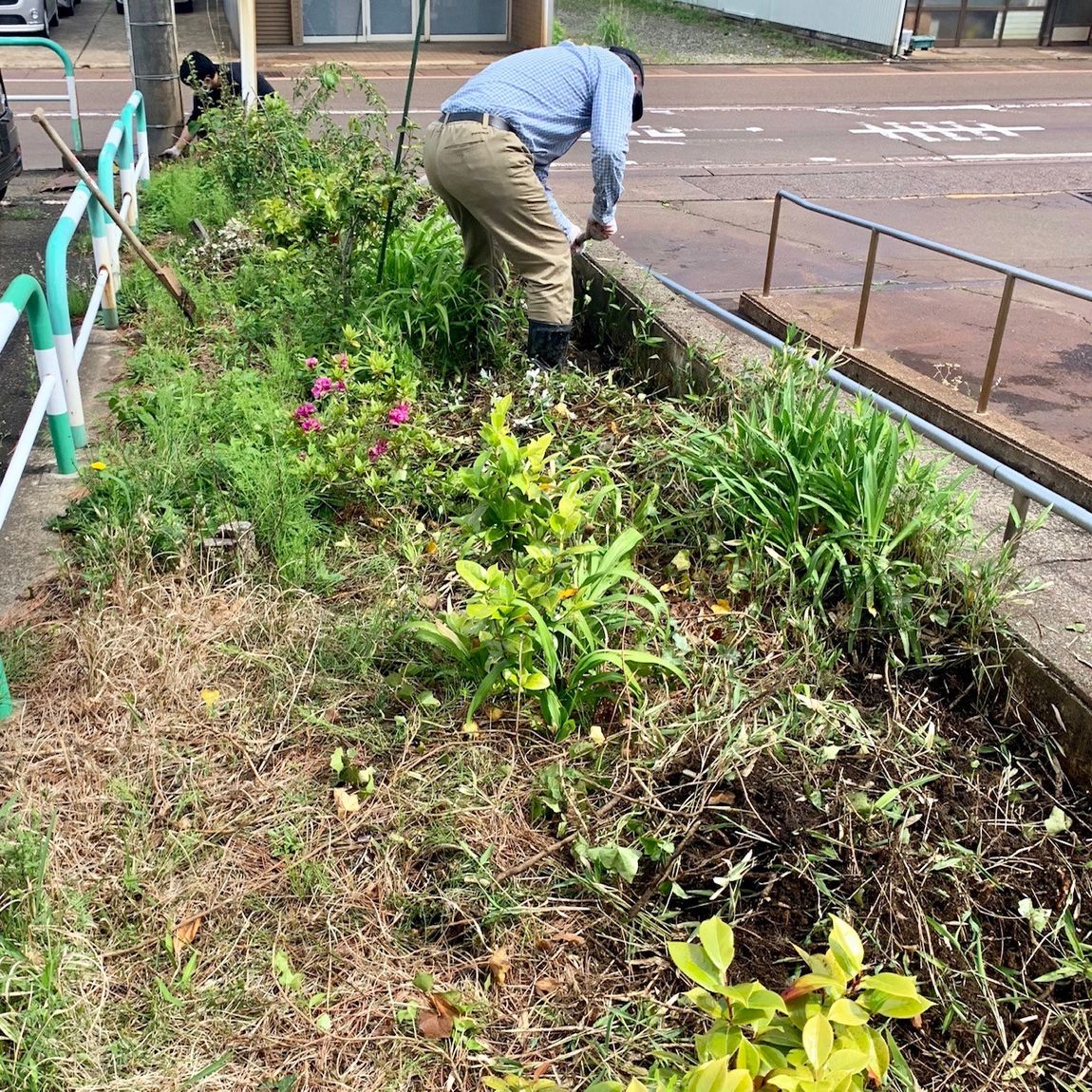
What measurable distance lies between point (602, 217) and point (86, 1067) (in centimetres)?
418

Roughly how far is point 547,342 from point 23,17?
19.8m

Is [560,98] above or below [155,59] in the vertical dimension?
above

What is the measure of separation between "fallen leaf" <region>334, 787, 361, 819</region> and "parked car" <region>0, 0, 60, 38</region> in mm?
20711

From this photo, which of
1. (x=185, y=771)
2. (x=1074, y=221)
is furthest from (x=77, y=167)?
(x=1074, y=221)

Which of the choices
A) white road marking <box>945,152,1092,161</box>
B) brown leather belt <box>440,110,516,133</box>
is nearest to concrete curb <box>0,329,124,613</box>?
brown leather belt <box>440,110,516,133</box>

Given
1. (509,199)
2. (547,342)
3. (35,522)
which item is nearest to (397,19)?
(509,199)

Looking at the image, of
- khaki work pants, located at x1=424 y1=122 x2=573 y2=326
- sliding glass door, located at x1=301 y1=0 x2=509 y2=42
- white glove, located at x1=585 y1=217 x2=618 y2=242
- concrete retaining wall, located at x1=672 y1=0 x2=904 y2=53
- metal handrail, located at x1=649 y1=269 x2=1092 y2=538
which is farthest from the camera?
concrete retaining wall, located at x1=672 y1=0 x2=904 y2=53

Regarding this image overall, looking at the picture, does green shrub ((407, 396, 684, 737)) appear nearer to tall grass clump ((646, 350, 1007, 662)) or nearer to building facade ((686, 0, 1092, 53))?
tall grass clump ((646, 350, 1007, 662))

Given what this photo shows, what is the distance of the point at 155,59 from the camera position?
32.4ft

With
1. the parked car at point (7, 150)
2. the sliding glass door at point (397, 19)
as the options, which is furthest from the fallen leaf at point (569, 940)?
the sliding glass door at point (397, 19)

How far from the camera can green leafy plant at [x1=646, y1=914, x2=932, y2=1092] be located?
1.89m

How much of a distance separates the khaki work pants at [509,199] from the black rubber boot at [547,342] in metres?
0.03

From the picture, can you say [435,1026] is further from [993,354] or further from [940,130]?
[940,130]

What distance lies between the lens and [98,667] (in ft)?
10.9
